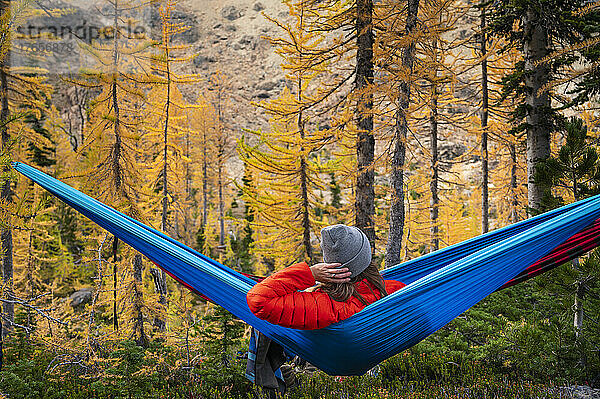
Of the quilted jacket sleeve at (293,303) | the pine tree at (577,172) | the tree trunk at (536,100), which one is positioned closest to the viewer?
the quilted jacket sleeve at (293,303)

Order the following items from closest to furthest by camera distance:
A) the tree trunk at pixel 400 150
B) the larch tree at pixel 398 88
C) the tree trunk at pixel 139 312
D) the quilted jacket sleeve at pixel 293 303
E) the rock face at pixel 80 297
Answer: the quilted jacket sleeve at pixel 293 303 → the larch tree at pixel 398 88 → the tree trunk at pixel 400 150 → the tree trunk at pixel 139 312 → the rock face at pixel 80 297

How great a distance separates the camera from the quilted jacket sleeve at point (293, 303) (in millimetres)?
1774

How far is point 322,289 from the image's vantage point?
6.43 ft

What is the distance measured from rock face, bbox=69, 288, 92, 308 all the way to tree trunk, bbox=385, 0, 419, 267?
13208 mm

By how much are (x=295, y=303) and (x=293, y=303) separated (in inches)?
0.4

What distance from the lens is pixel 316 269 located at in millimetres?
1913

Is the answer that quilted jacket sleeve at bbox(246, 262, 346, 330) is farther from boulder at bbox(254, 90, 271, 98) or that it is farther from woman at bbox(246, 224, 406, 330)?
boulder at bbox(254, 90, 271, 98)

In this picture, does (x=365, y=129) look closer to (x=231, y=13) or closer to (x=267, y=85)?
(x=267, y=85)

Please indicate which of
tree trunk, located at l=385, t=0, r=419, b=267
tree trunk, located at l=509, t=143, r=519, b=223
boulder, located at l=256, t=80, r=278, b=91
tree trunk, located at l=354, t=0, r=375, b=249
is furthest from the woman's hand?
boulder, located at l=256, t=80, r=278, b=91

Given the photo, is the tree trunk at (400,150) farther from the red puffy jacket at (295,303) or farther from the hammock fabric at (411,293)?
the red puffy jacket at (295,303)

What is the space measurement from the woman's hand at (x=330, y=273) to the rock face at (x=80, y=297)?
1534cm

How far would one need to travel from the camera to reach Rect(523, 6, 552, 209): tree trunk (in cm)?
581

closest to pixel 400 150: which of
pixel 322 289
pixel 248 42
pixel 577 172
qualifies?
pixel 577 172

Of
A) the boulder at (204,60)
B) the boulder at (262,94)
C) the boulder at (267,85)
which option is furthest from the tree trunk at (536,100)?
the boulder at (204,60)
